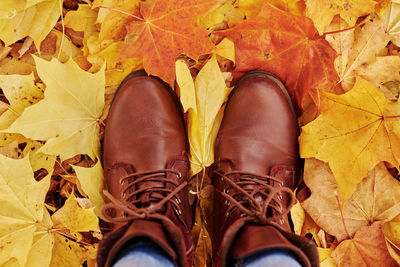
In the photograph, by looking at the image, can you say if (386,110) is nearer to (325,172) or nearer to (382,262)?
(325,172)


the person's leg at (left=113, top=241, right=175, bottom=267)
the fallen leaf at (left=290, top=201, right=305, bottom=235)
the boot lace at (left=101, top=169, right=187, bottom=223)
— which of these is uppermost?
the person's leg at (left=113, top=241, right=175, bottom=267)

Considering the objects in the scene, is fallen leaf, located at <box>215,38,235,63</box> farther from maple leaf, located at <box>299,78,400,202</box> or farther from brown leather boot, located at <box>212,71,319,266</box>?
maple leaf, located at <box>299,78,400,202</box>

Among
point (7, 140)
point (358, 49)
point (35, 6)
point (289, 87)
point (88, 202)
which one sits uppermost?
point (35, 6)

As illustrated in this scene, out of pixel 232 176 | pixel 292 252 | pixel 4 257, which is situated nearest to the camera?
pixel 292 252

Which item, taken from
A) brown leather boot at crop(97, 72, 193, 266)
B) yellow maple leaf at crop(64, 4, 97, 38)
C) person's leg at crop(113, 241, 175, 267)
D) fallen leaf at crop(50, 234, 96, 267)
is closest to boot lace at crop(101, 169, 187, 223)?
brown leather boot at crop(97, 72, 193, 266)

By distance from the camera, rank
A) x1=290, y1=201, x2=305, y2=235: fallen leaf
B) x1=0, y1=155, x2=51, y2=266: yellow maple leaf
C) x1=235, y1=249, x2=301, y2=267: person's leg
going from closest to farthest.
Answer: x1=235, y1=249, x2=301, y2=267: person's leg
x1=0, y1=155, x2=51, y2=266: yellow maple leaf
x1=290, y1=201, x2=305, y2=235: fallen leaf

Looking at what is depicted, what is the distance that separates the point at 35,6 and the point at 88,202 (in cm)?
60

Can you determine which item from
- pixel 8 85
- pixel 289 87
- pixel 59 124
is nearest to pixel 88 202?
pixel 59 124

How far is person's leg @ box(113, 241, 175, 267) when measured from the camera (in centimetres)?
67

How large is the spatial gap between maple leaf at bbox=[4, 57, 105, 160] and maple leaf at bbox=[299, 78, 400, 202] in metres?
0.65

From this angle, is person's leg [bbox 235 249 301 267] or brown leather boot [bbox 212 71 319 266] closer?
person's leg [bbox 235 249 301 267]

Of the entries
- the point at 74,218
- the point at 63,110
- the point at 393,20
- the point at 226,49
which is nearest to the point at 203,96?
the point at 226,49

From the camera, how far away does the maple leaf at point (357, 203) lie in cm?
101

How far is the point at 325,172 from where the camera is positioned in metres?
1.02
